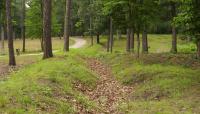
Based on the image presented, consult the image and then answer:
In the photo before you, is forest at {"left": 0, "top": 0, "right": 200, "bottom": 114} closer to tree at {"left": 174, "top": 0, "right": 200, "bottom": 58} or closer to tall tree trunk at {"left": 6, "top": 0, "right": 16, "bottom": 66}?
tree at {"left": 174, "top": 0, "right": 200, "bottom": 58}

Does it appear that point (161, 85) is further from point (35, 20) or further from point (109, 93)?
point (35, 20)

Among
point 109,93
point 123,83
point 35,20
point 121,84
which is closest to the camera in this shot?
point 109,93

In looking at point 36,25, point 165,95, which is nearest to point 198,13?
point 165,95

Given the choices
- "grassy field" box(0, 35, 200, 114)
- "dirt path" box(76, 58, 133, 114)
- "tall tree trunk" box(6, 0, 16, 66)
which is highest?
"tall tree trunk" box(6, 0, 16, 66)

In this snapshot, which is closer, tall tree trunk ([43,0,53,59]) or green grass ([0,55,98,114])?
green grass ([0,55,98,114])

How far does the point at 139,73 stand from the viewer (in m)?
20.0

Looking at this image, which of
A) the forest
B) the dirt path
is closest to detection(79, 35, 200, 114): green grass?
the forest

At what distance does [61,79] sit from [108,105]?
2813mm

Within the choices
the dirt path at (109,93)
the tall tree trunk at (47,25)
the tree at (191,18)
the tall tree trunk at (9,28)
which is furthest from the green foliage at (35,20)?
the tree at (191,18)

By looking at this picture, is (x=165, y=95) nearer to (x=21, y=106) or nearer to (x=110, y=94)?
(x=110, y=94)

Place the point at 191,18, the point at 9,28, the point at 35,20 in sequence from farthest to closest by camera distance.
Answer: the point at 35,20 → the point at 9,28 → the point at 191,18

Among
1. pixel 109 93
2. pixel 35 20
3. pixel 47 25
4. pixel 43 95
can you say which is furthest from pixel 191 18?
pixel 35 20

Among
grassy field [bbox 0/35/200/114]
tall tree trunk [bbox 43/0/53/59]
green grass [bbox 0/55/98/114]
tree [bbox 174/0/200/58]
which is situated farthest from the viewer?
tall tree trunk [bbox 43/0/53/59]

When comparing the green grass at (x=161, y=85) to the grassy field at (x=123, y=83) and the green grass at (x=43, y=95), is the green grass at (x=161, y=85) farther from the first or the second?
the green grass at (x=43, y=95)
